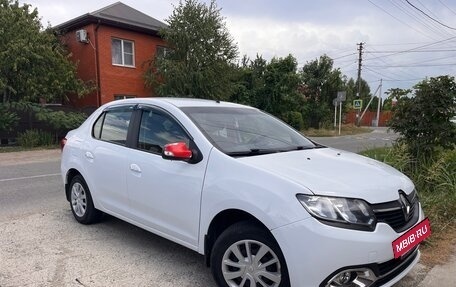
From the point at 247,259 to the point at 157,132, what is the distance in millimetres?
1657

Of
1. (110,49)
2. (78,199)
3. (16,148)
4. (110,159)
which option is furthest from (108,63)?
(110,159)

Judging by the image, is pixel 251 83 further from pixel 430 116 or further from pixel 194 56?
pixel 430 116

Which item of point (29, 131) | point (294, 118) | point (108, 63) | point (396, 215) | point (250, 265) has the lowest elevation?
point (294, 118)

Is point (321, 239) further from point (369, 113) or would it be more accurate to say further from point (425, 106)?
point (369, 113)

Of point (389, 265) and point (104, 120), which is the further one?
point (104, 120)

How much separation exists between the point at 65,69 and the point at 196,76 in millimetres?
6406

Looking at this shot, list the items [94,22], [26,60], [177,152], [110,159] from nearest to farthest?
1. [177,152]
2. [110,159]
3. [26,60]
4. [94,22]

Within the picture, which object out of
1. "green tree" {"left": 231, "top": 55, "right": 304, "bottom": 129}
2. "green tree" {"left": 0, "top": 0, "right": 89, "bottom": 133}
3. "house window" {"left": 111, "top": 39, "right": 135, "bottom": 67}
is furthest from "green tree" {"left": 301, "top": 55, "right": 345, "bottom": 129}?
"green tree" {"left": 0, "top": 0, "right": 89, "bottom": 133}

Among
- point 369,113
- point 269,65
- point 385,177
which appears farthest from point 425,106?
point 369,113

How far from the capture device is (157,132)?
410 cm

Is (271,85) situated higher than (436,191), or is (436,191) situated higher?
(271,85)

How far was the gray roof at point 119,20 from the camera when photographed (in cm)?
2067

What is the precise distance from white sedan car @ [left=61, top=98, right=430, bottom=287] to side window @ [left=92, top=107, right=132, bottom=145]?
0.8 inches

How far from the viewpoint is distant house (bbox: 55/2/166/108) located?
68.6 ft
